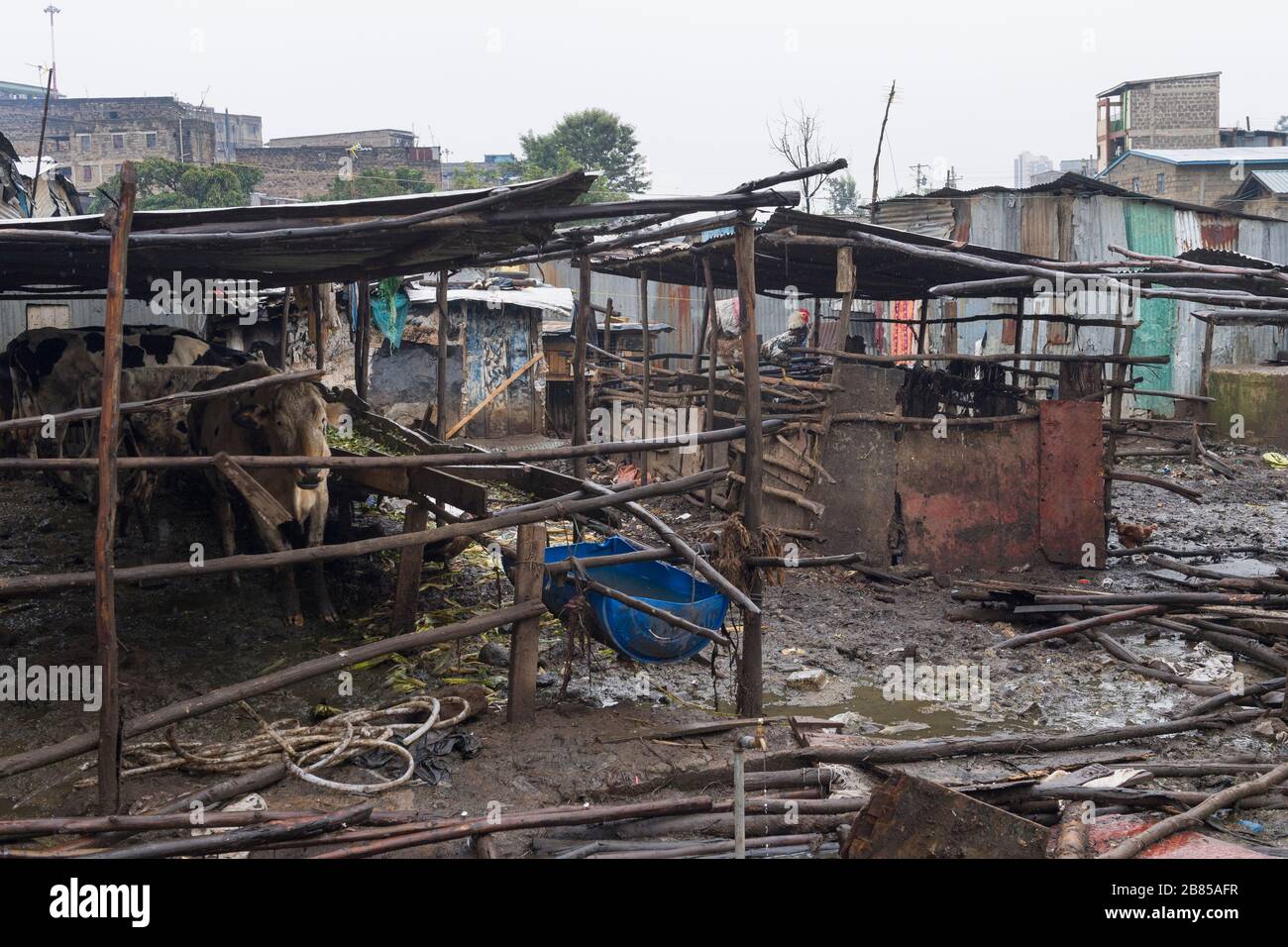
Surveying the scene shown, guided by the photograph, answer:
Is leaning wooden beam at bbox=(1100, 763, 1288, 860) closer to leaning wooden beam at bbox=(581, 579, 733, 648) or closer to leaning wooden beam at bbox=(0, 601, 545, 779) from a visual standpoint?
leaning wooden beam at bbox=(581, 579, 733, 648)

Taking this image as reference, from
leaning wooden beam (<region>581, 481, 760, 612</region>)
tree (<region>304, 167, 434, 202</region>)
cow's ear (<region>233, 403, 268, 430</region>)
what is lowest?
leaning wooden beam (<region>581, 481, 760, 612</region>)

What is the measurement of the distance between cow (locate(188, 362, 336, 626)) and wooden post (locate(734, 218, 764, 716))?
3099 millimetres

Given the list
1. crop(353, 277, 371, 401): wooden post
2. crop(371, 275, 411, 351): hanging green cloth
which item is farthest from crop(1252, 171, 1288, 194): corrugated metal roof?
crop(353, 277, 371, 401): wooden post

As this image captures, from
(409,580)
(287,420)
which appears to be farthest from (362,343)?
(409,580)

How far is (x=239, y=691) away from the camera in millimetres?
4699

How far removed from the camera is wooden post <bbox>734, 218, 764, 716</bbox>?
19.3 feet

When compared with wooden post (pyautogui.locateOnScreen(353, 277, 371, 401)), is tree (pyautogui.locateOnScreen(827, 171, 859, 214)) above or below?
above

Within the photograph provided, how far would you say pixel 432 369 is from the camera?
64.4ft

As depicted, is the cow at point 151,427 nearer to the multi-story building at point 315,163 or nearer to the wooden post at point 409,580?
the wooden post at point 409,580

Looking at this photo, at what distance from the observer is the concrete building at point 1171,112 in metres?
34.1

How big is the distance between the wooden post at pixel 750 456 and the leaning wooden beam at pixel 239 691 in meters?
1.26
